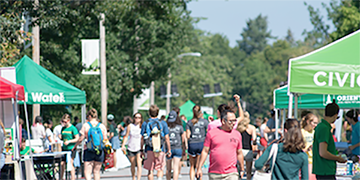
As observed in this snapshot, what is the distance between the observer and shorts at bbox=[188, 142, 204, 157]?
43.2ft

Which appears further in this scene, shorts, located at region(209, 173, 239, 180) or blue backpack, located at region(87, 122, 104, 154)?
blue backpack, located at region(87, 122, 104, 154)

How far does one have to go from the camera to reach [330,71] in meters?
8.99

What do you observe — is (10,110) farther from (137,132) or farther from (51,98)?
(137,132)

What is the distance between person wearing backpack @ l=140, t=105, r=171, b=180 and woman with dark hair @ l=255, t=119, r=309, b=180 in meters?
5.54

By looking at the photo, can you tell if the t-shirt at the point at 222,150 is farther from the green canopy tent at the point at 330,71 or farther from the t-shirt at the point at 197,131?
the t-shirt at the point at 197,131

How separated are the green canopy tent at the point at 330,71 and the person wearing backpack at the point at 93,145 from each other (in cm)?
458

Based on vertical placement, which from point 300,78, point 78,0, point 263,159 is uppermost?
point 78,0

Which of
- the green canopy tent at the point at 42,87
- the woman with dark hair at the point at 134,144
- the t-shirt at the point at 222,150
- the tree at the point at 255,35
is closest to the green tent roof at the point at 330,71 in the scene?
the t-shirt at the point at 222,150

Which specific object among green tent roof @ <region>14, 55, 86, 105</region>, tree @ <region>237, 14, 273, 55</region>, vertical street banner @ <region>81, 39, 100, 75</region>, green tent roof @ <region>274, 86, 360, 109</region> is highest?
tree @ <region>237, 14, 273, 55</region>

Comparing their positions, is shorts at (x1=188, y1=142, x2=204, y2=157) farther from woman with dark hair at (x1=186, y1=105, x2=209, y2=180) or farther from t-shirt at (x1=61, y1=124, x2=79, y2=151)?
t-shirt at (x1=61, y1=124, x2=79, y2=151)

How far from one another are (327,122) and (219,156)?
1.54m

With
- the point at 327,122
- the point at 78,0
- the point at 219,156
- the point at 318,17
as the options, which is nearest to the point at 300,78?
the point at 327,122

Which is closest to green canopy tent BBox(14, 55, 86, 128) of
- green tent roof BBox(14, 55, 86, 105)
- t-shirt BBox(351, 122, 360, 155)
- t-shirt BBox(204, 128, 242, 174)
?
green tent roof BBox(14, 55, 86, 105)

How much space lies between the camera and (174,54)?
32875 mm
